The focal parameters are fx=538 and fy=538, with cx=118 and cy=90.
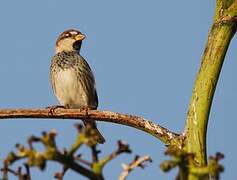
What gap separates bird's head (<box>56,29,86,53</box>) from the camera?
8508 millimetres

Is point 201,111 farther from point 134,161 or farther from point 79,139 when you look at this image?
point 79,139

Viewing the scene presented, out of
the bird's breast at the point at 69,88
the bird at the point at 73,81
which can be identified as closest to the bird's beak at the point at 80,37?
the bird at the point at 73,81

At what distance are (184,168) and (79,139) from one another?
217 mm

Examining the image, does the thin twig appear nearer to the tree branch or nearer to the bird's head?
the tree branch

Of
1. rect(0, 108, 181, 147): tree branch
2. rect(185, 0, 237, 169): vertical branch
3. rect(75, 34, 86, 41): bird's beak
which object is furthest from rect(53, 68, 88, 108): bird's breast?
rect(185, 0, 237, 169): vertical branch

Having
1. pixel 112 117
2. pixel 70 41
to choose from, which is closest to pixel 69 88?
pixel 70 41

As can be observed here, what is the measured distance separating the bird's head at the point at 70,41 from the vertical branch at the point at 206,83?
20.9 ft

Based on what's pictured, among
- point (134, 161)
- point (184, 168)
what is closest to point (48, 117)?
point (134, 161)

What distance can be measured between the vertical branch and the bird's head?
636 cm

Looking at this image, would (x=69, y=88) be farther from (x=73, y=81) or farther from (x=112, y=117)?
(x=112, y=117)

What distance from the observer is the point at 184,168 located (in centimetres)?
103

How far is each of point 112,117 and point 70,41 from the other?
602 cm

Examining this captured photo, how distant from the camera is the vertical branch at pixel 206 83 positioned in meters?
1.83

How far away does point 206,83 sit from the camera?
6.42 ft
